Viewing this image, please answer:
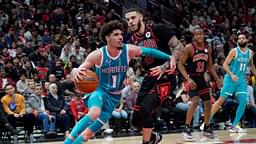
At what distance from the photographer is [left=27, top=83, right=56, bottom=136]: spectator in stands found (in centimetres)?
1237

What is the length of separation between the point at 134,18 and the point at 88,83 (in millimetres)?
1452

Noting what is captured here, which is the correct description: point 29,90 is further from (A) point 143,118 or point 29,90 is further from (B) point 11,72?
(A) point 143,118

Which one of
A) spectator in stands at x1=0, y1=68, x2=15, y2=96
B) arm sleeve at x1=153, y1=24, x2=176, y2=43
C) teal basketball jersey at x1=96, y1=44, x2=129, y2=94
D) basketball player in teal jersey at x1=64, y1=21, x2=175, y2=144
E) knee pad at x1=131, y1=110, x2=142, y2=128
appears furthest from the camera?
spectator in stands at x1=0, y1=68, x2=15, y2=96

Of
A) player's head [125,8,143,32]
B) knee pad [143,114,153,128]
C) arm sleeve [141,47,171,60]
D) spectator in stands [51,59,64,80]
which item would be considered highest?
player's head [125,8,143,32]

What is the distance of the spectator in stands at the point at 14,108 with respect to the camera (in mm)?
12070

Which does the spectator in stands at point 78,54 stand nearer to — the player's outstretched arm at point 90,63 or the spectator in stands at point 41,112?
the spectator in stands at point 41,112

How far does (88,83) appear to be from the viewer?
23.3ft

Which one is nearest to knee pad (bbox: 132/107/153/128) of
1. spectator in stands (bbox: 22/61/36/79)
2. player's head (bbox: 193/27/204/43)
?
player's head (bbox: 193/27/204/43)

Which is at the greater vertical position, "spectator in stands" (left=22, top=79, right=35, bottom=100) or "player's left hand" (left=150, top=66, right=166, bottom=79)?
"player's left hand" (left=150, top=66, right=166, bottom=79)

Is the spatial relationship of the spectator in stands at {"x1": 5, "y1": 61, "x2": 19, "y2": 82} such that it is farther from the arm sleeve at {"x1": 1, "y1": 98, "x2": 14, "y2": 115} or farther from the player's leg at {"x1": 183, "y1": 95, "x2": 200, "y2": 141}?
the player's leg at {"x1": 183, "y1": 95, "x2": 200, "y2": 141}

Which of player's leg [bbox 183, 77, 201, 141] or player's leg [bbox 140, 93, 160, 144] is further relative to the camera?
player's leg [bbox 183, 77, 201, 141]

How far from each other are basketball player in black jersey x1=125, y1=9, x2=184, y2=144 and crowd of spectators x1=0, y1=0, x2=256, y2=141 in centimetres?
414

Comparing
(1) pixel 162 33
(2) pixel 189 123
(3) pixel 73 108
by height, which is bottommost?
(2) pixel 189 123

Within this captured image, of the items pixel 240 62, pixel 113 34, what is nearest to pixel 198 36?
pixel 240 62
